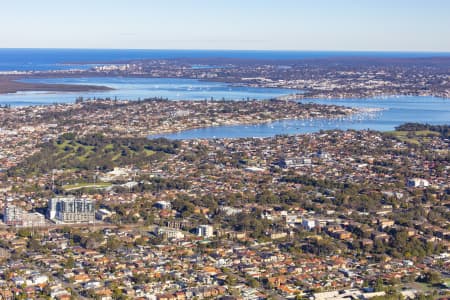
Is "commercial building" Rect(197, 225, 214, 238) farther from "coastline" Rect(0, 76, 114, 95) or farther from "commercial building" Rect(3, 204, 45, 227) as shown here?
"coastline" Rect(0, 76, 114, 95)

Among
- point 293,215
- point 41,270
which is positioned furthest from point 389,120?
point 41,270

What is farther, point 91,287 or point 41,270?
point 41,270

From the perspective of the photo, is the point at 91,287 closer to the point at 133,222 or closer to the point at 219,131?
the point at 133,222

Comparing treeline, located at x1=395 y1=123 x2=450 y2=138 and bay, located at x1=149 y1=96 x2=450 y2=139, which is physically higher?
treeline, located at x1=395 y1=123 x2=450 y2=138

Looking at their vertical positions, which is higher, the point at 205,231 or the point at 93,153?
the point at 205,231

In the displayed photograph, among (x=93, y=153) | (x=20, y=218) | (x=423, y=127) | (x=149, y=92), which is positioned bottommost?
(x=149, y=92)

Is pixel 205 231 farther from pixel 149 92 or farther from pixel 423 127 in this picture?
pixel 149 92

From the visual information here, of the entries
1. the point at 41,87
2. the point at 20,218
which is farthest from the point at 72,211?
the point at 41,87

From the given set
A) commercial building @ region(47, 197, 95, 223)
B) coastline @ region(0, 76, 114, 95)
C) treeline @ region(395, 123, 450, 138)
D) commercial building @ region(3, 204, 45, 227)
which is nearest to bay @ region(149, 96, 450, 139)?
treeline @ region(395, 123, 450, 138)
